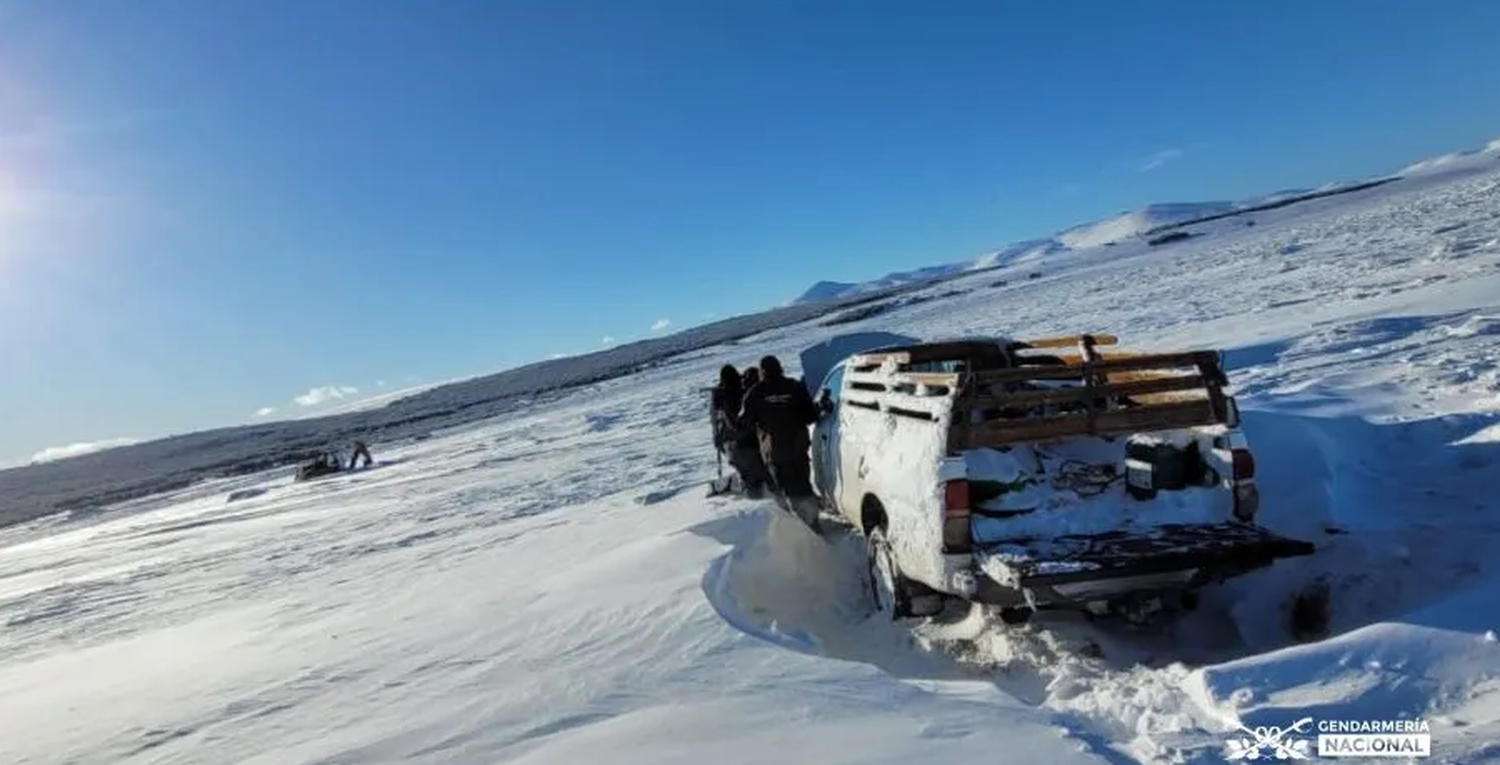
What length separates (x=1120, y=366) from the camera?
5059 mm

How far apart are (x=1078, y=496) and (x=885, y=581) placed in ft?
4.58

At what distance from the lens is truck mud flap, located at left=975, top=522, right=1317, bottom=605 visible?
443 cm

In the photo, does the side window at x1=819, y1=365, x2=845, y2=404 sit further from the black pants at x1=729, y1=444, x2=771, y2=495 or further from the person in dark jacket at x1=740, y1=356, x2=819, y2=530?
the black pants at x1=729, y1=444, x2=771, y2=495

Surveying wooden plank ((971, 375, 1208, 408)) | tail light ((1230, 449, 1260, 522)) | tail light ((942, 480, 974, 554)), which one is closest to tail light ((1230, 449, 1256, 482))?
tail light ((1230, 449, 1260, 522))

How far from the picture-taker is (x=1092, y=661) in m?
4.67

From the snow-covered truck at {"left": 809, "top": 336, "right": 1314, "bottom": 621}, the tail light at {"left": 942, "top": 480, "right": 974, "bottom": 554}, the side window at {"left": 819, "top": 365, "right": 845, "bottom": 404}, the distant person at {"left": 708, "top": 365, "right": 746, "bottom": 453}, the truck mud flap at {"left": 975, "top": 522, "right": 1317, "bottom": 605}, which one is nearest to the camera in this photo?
the truck mud flap at {"left": 975, "top": 522, "right": 1317, "bottom": 605}

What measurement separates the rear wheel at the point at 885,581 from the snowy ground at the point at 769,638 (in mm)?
221

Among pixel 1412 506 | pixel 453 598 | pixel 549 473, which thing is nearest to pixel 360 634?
pixel 453 598

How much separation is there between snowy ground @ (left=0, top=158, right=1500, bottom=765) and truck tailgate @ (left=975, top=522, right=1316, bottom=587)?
1.66 feet

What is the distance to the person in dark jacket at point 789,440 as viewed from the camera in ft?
27.0

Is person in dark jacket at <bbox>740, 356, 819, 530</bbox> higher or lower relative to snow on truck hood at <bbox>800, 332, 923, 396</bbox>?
lower

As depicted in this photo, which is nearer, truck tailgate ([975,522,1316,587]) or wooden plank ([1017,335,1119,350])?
truck tailgate ([975,522,1316,587])

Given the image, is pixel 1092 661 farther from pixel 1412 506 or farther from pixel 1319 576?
pixel 1412 506

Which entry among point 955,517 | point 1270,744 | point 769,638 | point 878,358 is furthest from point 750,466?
point 1270,744
